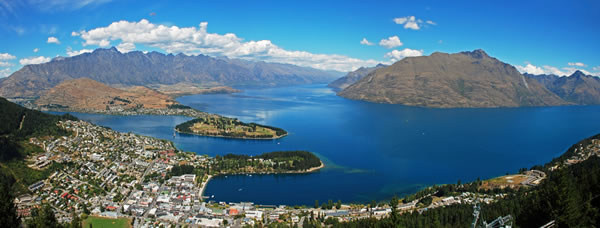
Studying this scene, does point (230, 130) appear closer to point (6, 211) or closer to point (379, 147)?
point (379, 147)

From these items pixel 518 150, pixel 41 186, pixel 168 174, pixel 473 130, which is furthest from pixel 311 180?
pixel 473 130

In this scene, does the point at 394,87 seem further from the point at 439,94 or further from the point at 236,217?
the point at 236,217

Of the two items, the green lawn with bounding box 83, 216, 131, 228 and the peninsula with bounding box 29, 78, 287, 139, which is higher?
the peninsula with bounding box 29, 78, 287, 139

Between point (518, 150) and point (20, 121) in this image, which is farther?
point (518, 150)

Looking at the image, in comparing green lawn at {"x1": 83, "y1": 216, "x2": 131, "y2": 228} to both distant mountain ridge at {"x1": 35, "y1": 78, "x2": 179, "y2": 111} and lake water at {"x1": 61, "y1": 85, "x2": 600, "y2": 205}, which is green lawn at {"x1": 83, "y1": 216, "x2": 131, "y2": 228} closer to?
lake water at {"x1": 61, "y1": 85, "x2": 600, "y2": 205}

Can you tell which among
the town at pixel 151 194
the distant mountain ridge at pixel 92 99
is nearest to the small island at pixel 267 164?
the town at pixel 151 194

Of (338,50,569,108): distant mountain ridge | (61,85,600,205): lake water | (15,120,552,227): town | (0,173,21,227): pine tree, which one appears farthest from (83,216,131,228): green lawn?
(338,50,569,108): distant mountain ridge

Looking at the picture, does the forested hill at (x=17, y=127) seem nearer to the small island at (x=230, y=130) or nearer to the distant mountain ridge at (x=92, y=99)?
the small island at (x=230, y=130)
